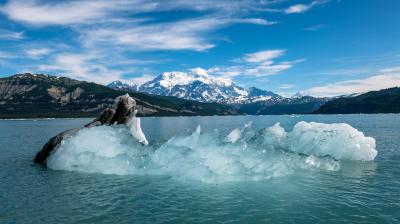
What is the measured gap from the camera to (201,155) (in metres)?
37.6

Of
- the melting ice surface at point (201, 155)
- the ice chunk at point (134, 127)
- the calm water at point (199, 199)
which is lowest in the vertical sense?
the calm water at point (199, 199)

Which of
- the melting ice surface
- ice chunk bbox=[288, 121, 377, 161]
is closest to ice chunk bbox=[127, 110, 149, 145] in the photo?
the melting ice surface

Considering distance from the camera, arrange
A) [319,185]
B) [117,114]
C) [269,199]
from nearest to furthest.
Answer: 1. [269,199]
2. [319,185]
3. [117,114]

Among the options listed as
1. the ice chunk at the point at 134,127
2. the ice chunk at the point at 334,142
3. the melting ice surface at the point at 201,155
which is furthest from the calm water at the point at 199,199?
the ice chunk at the point at 134,127

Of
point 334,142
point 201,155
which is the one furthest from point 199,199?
point 334,142

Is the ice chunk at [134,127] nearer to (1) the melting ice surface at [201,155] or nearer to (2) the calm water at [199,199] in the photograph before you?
(1) the melting ice surface at [201,155]

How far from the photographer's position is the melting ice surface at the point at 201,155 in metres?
35.9

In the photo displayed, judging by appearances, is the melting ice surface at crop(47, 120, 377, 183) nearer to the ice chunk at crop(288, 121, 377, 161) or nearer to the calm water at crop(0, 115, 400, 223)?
the ice chunk at crop(288, 121, 377, 161)

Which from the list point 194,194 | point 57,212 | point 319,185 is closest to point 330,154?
point 319,185

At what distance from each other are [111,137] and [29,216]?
64.0 feet

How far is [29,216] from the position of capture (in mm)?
25156

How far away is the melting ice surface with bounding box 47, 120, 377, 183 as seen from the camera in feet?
118

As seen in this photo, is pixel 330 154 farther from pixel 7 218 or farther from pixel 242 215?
pixel 7 218

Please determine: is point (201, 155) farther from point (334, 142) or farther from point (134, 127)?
point (334, 142)
